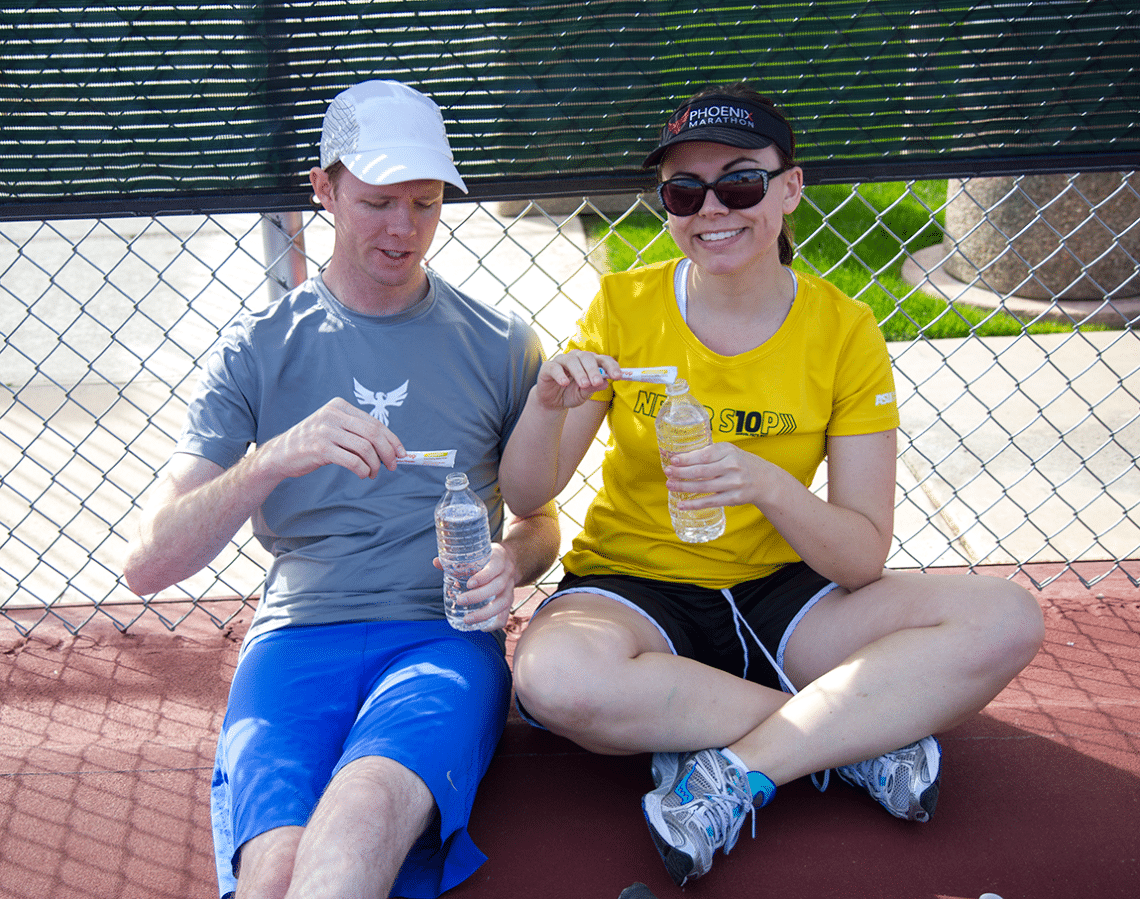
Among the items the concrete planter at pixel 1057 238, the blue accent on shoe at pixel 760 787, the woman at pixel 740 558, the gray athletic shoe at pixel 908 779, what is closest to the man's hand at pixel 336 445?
the woman at pixel 740 558

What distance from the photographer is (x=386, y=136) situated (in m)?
2.33

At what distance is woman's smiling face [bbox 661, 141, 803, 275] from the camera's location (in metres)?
2.31

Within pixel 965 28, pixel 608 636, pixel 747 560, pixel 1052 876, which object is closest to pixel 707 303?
pixel 747 560

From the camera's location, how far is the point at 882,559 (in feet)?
7.97

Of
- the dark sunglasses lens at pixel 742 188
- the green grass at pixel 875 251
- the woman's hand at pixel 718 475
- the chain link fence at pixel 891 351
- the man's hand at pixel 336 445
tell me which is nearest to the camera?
the man's hand at pixel 336 445

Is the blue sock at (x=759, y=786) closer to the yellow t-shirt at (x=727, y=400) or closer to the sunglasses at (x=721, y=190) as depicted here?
the yellow t-shirt at (x=727, y=400)

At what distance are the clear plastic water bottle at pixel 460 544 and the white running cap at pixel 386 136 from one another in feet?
2.29

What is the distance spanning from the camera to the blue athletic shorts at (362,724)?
6.77 ft

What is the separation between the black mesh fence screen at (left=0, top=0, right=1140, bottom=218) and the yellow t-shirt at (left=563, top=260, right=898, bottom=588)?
0.50 m

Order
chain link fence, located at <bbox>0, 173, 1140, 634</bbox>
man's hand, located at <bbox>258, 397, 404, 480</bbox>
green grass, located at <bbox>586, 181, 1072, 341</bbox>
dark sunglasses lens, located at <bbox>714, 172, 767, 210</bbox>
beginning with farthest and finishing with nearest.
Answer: green grass, located at <bbox>586, 181, 1072, 341</bbox> < chain link fence, located at <bbox>0, 173, 1140, 634</bbox> < dark sunglasses lens, located at <bbox>714, 172, 767, 210</bbox> < man's hand, located at <bbox>258, 397, 404, 480</bbox>

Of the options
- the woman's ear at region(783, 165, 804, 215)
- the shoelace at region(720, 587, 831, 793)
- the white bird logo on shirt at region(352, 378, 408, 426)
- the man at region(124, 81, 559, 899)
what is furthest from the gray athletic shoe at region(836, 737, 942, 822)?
the white bird logo on shirt at region(352, 378, 408, 426)

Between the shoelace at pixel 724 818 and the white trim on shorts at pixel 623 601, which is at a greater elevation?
the white trim on shorts at pixel 623 601

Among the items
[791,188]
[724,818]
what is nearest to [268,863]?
[724,818]

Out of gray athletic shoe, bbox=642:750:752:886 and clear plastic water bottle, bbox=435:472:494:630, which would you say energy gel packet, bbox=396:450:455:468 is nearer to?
clear plastic water bottle, bbox=435:472:494:630
